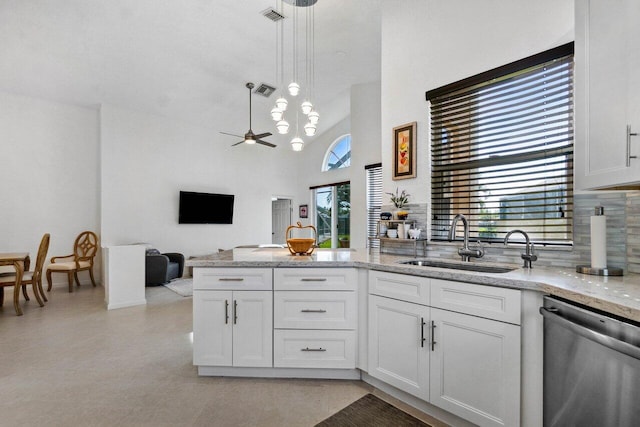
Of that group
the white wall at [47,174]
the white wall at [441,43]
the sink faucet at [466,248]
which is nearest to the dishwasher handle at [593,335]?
the sink faucet at [466,248]

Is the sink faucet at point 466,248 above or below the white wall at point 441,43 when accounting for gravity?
below

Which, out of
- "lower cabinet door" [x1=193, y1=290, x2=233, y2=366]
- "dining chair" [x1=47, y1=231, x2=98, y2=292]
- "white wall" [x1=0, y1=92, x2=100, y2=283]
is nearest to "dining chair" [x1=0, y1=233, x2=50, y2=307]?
"dining chair" [x1=47, y1=231, x2=98, y2=292]

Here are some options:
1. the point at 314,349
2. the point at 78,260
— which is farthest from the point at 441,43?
the point at 78,260

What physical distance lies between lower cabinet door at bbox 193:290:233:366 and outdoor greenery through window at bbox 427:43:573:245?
1.82 meters

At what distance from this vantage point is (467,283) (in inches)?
69.5

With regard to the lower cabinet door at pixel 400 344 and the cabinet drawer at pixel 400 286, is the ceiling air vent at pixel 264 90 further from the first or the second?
the lower cabinet door at pixel 400 344

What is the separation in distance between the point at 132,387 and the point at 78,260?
4.32 metres

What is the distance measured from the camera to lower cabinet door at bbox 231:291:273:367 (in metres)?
2.37

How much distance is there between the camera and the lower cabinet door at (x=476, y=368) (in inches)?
62.7

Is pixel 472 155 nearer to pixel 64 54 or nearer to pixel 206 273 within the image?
pixel 206 273

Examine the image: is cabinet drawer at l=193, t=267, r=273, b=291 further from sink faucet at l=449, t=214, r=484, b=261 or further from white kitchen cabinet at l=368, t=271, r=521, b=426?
sink faucet at l=449, t=214, r=484, b=261

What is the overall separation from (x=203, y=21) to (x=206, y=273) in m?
3.40

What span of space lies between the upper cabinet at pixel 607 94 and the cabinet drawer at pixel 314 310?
1.56m

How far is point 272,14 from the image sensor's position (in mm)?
3986
